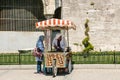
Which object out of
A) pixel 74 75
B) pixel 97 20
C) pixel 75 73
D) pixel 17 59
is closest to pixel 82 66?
pixel 75 73

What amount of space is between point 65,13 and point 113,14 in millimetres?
3287

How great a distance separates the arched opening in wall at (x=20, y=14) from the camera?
30703mm

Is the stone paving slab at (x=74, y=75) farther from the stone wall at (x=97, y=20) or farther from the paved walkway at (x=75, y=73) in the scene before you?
the stone wall at (x=97, y=20)

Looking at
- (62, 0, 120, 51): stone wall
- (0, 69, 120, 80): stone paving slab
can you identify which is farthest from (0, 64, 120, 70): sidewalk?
(62, 0, 120, 51): stone wall

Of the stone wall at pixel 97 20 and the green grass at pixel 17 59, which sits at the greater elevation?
the stone wall at pixel 97 20

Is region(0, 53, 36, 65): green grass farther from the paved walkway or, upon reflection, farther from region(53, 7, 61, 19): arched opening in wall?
region(53, 7, 61, 19): arched opening in wall

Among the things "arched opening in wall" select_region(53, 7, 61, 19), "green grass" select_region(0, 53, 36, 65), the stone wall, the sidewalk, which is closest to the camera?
the sidewalk

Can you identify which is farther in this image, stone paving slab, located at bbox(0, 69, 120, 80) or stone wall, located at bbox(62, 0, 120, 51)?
stone wall, located at bbox(62, 0, 120, 51)

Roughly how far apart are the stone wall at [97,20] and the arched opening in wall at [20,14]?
4.93m

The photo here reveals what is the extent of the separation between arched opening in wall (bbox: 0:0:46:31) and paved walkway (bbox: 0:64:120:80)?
501 inches

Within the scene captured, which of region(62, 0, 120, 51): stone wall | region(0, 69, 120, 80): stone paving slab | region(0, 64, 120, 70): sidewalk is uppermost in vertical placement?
region(62, 0, 120, 51): stone wall

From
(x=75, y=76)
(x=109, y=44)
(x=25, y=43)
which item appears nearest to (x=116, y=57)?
(x=75, y=76)

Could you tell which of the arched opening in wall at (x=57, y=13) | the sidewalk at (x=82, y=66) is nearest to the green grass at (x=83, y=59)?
the sidewalk at (x=82, y=66)

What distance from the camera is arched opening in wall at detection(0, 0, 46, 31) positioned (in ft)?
101
